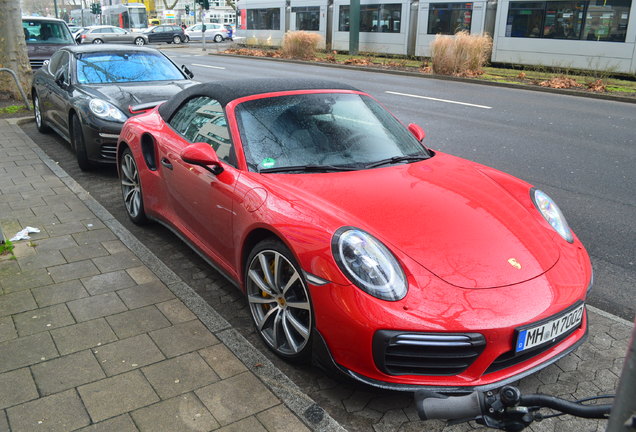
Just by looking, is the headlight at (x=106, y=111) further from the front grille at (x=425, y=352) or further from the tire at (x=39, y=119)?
the front grille at (x=425, y=352)

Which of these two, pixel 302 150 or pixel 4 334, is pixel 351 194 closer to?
pixel 302 150

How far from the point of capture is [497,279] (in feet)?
9.07

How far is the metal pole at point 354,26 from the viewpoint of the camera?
29.0 metres

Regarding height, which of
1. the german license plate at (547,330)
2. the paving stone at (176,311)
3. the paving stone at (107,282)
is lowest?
the paving stone at (107,282)

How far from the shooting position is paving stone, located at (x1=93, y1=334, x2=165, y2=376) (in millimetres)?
3078

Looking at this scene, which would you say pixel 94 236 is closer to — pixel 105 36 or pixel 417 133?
pixel 417 133

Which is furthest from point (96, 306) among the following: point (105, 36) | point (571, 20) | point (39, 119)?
point (105, 36)

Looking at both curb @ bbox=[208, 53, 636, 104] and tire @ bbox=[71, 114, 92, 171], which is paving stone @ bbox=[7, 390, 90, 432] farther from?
curb @ bbox=[208, 53, 636, 104]

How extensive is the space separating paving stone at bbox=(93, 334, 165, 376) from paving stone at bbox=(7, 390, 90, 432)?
28 cm

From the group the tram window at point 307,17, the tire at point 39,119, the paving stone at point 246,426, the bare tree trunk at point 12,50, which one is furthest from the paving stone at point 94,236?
the tram window at point 307,17

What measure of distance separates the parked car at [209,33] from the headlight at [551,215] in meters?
48.4

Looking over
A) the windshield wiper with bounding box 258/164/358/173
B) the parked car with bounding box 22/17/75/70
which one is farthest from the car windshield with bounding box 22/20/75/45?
the windshield wiper with bounding box 258/164/358/173

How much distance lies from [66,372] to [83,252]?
1786mm

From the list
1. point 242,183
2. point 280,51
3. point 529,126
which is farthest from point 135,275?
point 280,51
